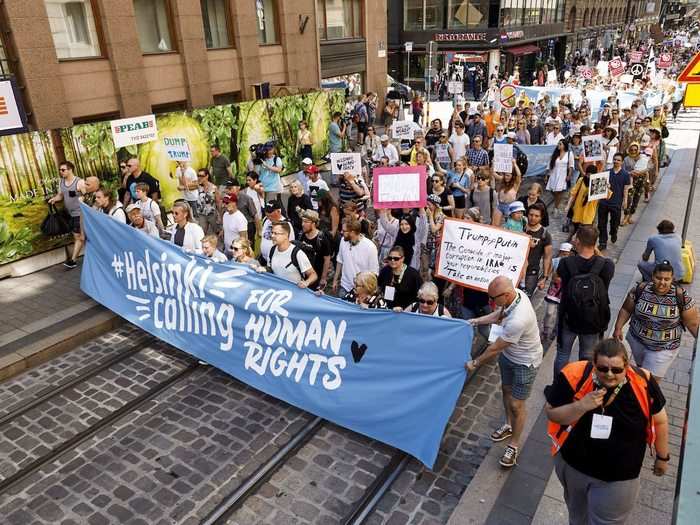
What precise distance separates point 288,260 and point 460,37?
37969 mm

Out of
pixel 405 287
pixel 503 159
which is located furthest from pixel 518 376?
pixel 503 159

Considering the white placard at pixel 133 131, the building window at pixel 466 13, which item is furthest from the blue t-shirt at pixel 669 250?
the building window at pixel 466 13

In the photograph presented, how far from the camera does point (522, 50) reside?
140 ft

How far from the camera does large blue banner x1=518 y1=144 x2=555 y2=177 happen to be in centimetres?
1390

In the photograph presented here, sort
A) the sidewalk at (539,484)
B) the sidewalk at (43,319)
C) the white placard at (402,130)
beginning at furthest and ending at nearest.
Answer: the white placard at (402,130) → the sidewalk at (43,319) → the sidewalk at (539,484)

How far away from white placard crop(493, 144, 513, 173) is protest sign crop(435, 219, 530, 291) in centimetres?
460

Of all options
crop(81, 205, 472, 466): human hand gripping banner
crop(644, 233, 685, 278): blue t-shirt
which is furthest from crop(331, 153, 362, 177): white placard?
crop(644, 233, 685, 278): blue t-shirt

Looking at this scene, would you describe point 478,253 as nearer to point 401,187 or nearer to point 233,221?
point 401,187

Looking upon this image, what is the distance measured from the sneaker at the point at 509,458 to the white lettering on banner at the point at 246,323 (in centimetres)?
168

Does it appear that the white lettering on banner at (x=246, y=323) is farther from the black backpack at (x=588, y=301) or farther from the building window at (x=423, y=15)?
the building window at (x=423, y=15)

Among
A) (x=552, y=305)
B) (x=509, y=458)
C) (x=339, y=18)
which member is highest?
(x=339, y=18)

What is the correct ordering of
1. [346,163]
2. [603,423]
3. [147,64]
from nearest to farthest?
[603,423] < [346,163] < [147,64]

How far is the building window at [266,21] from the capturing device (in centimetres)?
1805

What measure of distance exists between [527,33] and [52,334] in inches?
1769
